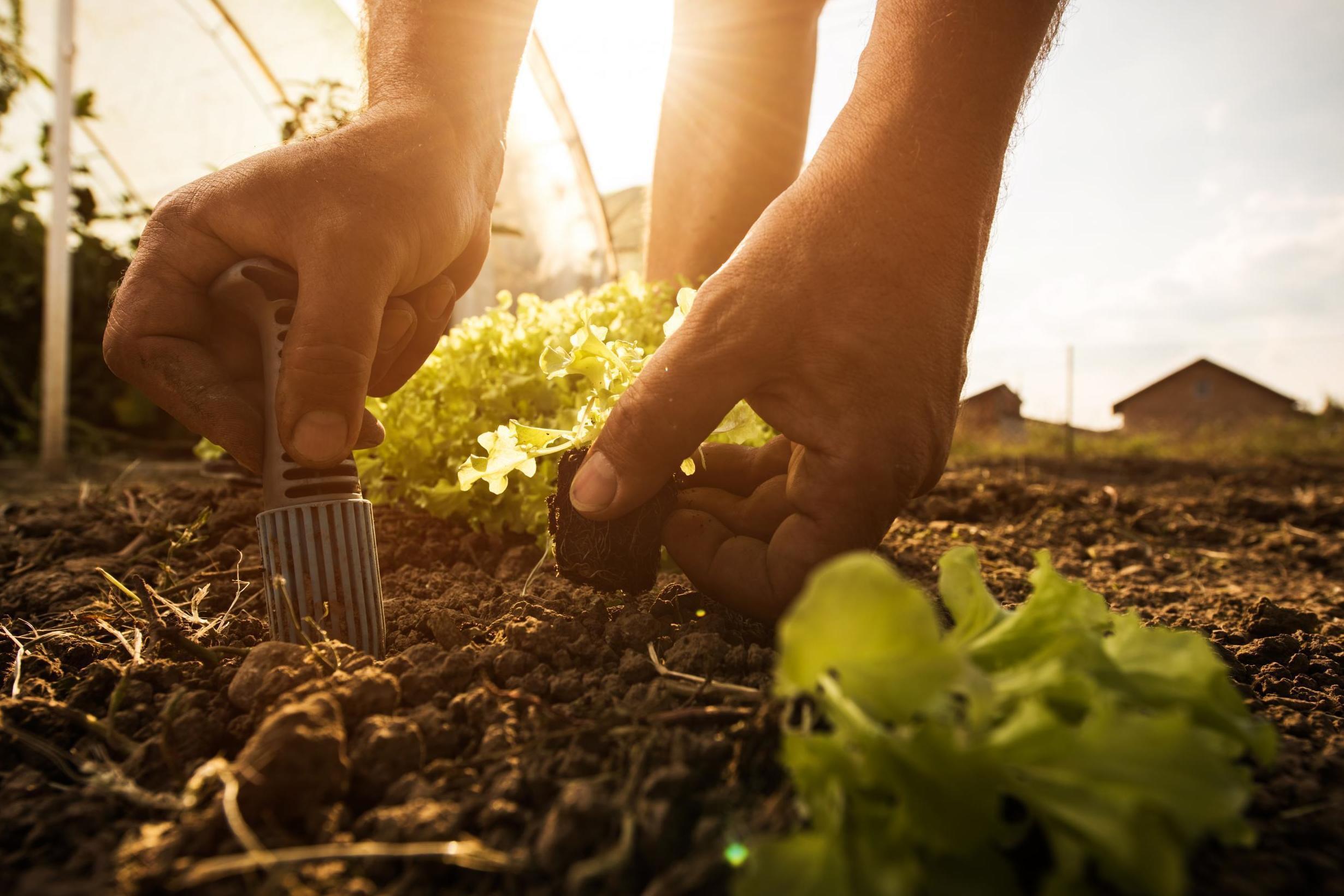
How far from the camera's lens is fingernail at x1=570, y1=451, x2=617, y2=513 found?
1548 mm

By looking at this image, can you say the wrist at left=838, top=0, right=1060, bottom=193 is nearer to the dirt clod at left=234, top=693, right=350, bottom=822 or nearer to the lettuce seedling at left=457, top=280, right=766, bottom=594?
the lettuce seedling at left=457, top=280, right=766, bottom=594

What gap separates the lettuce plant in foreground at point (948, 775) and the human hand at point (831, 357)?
2.07 ft

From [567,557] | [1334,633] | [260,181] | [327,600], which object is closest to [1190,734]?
[567,557]

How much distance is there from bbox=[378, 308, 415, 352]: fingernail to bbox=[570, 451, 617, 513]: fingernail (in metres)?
0.62

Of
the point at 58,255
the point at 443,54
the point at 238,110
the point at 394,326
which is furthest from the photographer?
the point at 238,110

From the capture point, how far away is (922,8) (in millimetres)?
1483

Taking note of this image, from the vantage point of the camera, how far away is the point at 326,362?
1560 mm

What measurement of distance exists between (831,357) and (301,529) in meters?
1.08

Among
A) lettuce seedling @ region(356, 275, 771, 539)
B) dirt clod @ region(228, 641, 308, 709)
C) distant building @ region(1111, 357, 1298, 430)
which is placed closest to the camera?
dirt clod @ region(228, 641, 308, 709)

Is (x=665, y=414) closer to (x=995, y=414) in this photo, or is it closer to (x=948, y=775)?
(x=948, y=775)

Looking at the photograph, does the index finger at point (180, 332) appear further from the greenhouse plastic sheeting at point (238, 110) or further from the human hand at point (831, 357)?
the greenhouse plastic sheeting at point (238, 110)

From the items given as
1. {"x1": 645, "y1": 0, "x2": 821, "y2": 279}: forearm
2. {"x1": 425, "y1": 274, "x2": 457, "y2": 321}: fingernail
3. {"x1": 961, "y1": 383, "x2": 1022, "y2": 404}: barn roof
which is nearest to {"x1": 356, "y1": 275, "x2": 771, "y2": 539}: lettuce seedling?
{"x1": 425, "y1": 274, "x2": 457, "y2": 321}: fingernail

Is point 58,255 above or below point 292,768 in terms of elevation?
above

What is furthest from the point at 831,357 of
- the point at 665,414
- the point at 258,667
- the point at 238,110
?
the point at 238,110
